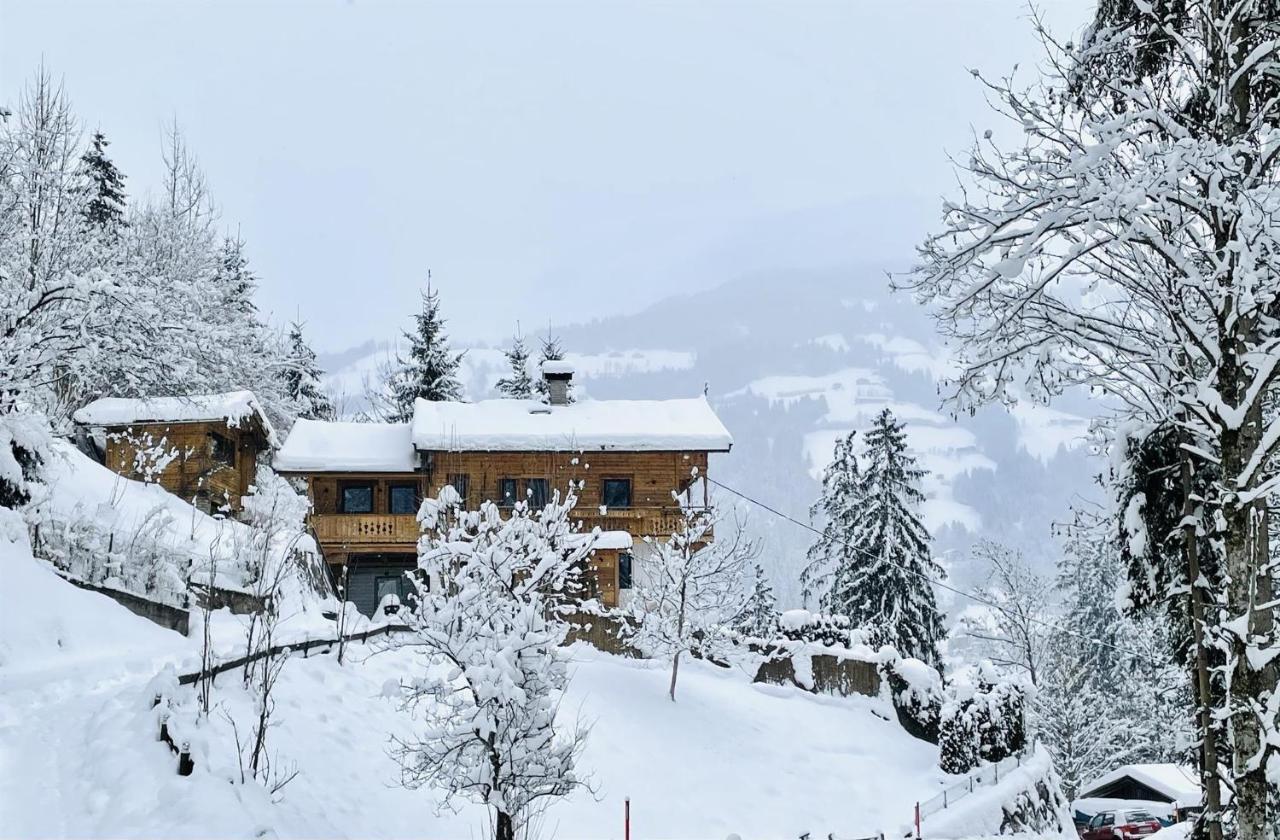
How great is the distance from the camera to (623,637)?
27.6 meters

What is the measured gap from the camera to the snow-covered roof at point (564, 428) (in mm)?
34031

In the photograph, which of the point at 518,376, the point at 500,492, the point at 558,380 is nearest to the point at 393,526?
the point at 500,492

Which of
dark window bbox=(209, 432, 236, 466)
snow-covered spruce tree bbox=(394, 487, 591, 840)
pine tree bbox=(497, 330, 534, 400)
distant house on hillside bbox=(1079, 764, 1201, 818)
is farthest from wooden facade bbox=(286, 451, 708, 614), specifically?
snow-covered spruce tree bbox=(394, 487, 591, 840)

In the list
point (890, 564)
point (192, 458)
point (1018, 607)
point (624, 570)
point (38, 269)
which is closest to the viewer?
point (38, 269)

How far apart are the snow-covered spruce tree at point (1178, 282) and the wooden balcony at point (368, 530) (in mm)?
27968

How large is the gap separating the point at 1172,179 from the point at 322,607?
23025mm

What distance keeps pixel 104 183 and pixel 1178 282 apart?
44339 mm

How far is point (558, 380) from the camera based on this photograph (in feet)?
124

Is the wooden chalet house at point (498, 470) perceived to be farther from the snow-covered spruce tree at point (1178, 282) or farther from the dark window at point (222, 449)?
the snow-covered spruce tree at point (1178, 282)

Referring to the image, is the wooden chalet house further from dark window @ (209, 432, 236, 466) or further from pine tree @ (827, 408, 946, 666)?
pine tree @ (827, 408, 946, 666)

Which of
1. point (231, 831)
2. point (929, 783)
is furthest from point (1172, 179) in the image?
point (929, 783)

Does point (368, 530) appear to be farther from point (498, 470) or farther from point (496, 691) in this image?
point (496, 691)

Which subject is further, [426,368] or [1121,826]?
[426,368]

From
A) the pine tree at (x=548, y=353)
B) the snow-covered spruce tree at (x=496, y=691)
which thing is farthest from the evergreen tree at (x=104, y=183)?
the snow-covered spruce tree at (x=496, y=691)
